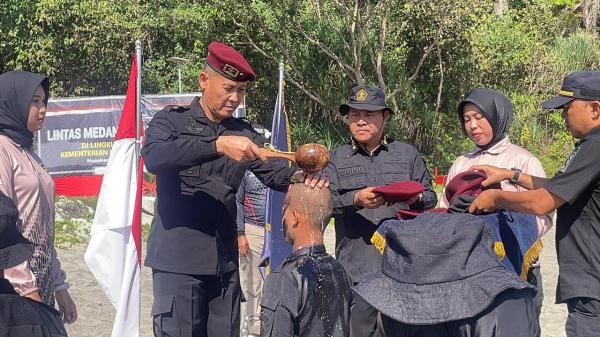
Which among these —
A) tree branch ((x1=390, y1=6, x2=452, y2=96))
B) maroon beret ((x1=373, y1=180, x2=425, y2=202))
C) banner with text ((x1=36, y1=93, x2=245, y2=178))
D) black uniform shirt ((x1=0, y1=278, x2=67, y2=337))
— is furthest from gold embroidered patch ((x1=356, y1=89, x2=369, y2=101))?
tree branch ((x1=390, y1=6, x2=452, y2=96))

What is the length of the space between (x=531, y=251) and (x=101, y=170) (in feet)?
36.1

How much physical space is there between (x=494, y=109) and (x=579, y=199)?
101 centimetres

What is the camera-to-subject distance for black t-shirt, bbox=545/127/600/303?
12.5 ft

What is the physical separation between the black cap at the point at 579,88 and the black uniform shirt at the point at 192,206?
5.46ft

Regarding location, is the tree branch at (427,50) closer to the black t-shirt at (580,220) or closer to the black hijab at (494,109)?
the black hijab at (494,109)

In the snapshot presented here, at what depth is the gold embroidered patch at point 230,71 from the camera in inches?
169

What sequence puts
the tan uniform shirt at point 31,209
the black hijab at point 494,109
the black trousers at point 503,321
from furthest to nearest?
the black hijab at point 494,109 → the tan uniform shirt at point 31,209 → the black trousers at point 503,321

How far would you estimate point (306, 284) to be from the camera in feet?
11.0

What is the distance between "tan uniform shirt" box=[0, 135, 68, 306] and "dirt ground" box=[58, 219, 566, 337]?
3.27 m

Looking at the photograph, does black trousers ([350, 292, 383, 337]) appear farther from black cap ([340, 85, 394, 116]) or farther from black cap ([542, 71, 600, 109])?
black cap ([542, 71, 600, 109])

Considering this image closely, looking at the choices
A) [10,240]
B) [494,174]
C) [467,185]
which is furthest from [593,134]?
[10,240]

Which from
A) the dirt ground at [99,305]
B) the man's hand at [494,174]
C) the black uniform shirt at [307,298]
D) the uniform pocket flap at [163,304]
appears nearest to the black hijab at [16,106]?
the uniform pocket flap at [163,304]

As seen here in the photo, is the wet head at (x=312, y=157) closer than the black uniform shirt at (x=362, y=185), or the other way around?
the wet head at (x=312, y=157)

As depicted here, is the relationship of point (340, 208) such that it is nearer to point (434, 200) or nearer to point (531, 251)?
point (434, 200)
